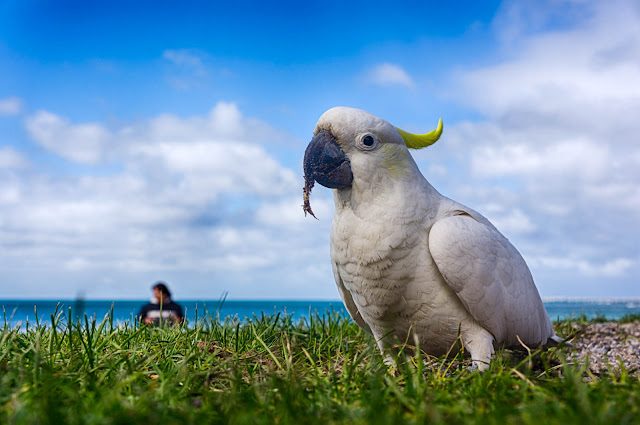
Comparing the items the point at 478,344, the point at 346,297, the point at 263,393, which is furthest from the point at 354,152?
the point at 263,393

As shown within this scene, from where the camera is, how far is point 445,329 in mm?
3812

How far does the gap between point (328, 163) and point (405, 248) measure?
A: 34.8 inches

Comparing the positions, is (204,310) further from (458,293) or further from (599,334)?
(599,334)

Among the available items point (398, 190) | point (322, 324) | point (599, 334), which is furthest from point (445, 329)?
point (599, 334)

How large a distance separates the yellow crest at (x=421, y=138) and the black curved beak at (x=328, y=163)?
67cm

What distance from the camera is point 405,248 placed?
3.64 m

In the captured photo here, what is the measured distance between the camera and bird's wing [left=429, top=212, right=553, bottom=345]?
11.8ft

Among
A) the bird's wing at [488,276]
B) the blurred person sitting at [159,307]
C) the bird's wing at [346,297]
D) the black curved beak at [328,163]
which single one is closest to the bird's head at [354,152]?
the black curved beak at [328,163]

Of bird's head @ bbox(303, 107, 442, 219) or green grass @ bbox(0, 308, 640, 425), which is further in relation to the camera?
bird's head @ bbox(303, 107, 442, 219)

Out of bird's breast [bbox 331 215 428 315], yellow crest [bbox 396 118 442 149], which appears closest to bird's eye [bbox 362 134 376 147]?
yellow crest [bbox 396 118 442 149]

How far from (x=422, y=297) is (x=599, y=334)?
5440 millimetres

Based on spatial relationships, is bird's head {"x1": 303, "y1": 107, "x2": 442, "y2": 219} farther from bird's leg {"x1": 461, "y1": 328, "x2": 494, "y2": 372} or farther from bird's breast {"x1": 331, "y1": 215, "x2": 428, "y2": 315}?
bird's leg {"x1": 461, "y1": 328, "x2": 494, "y2": 372}

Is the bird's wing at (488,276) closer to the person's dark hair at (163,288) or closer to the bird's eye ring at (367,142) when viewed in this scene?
the bird's eye ring at (367,142)

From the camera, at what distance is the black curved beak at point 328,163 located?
3.73 m
